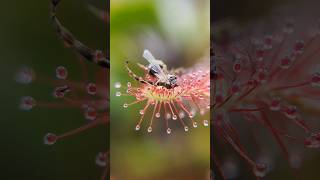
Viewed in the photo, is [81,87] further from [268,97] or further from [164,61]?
[268,97]

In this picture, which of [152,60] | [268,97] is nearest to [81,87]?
[152,60]

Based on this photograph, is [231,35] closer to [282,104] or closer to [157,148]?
[282,104]

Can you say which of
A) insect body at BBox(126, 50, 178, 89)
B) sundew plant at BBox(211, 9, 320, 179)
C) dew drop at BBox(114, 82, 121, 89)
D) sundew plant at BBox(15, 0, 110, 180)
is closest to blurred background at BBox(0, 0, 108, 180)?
sundew plant at BBox(15, 0, 110, 180)

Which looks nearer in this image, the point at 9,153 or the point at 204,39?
the point at 9,153

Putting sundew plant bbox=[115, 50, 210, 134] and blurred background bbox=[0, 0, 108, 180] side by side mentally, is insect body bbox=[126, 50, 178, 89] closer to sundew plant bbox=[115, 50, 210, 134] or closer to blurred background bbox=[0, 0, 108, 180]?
sundew plant bbox=[115, 50, 210, 134]

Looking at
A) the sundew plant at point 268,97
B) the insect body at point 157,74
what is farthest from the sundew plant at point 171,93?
the sundew plant at point 268,97

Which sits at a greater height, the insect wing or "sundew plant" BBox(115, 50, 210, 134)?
the insect wing

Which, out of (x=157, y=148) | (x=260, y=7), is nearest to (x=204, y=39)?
(x=260, y=7)
